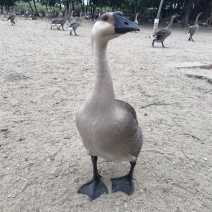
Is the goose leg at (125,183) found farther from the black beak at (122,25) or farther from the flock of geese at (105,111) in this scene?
the black beak at (122,25)

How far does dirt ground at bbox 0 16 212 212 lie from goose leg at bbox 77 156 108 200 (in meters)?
0.06

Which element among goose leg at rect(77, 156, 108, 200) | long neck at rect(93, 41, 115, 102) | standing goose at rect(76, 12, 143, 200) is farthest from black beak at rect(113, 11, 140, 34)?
goose leg at rect(77, 156, 108, 200)

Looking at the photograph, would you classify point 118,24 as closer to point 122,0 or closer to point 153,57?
→ point 153,57

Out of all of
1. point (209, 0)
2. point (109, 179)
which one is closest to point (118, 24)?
point (109, 179)

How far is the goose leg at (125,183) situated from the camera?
2.44 meters

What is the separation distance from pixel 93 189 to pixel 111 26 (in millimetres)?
1790

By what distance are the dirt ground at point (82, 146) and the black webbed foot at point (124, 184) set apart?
7 cm

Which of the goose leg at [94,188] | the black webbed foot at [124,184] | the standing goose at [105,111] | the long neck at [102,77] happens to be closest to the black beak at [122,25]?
the standing goose at [105,111]

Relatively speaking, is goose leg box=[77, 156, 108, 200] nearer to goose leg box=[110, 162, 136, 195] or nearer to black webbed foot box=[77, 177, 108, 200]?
black webbed foot box=[77, 177, 108, 200]

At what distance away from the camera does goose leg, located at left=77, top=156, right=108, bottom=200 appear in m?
2.40

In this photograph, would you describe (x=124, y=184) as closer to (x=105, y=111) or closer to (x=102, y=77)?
(x=105, y=111)

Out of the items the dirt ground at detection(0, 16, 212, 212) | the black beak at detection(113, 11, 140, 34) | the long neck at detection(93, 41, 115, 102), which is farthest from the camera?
the dirt ground at detection(0, 16, 212, 212)

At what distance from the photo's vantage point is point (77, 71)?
6.53m

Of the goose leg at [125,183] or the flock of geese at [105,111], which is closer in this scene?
the flock of geese at [105,111]
